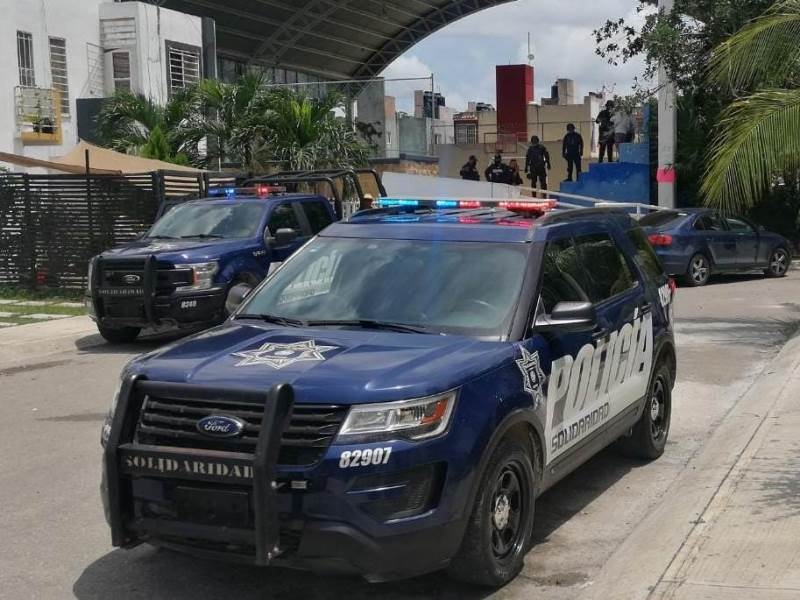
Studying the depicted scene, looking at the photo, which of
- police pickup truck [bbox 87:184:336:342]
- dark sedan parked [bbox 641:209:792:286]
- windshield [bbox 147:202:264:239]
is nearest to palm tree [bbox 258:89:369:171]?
dark sedan parked [bbox 641:209:792:286]

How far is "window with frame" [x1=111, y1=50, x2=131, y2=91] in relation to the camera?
30.0 metres

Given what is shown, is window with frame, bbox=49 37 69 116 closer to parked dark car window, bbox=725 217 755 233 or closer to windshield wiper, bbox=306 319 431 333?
parked dark car window, bbox=725 217 755 233

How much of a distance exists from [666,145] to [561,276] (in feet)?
79.4

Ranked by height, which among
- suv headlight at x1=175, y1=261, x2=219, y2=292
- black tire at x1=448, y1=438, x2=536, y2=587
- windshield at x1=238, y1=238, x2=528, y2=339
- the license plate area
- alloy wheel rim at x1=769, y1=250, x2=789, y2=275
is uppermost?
windshield at x1=238, y1=238, x2=528, y2=339

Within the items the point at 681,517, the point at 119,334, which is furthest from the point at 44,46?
the point at 681,517

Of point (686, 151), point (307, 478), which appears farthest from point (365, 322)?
point (686, 151)

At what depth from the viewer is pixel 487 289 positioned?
5.48m

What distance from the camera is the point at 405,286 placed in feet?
18.3

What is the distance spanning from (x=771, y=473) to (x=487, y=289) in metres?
2.21

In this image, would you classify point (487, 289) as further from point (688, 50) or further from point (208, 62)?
point (208, 62)

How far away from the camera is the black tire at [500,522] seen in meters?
4.61

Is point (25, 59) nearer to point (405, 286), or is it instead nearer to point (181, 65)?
point (181, 65)

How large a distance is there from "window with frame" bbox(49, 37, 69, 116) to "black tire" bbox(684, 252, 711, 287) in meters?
17.5

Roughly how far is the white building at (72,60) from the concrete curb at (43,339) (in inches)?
512
